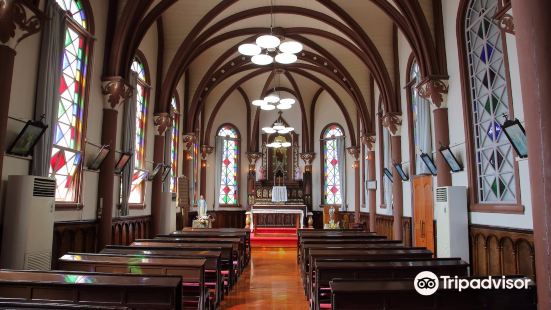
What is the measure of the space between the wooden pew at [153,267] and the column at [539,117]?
393 cm

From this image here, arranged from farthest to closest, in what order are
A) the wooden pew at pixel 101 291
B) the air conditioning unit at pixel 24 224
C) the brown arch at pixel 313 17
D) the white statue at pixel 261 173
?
the white statue at pixel 261 173 < the brown arch at pixel 313 17 < the air conditioning unit at pixel 24 224 < the wooden pew at pixel 101 291

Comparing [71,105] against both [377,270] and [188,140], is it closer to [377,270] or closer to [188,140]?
[377,270]

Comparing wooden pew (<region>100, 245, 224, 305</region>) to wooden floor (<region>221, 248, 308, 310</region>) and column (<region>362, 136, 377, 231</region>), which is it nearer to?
wooden floor (<region>221, 248, 308, 310</region>)

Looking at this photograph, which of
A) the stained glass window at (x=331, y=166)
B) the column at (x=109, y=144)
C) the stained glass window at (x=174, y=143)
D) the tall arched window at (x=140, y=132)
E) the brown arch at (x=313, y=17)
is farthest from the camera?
the stained glass window at (x=331, y=166)

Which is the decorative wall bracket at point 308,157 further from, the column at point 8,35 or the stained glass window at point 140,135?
the column at point 8,35

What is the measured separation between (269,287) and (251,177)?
45.4 feet

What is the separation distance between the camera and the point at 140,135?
12.5 m

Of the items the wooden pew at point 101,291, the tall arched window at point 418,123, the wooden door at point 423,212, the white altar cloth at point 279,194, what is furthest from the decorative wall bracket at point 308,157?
the wooden pew at point 101,291

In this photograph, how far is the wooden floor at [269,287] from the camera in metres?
7.02

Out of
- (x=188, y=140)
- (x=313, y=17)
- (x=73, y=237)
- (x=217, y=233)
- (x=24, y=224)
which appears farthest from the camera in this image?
(x=188, y=140)

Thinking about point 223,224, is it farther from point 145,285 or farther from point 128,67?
point 145,285

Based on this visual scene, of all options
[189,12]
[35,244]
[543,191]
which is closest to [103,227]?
[35,244]

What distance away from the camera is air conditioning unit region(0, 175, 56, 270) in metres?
5.98

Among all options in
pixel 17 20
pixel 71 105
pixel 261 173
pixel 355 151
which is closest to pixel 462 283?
pixel 17 20
